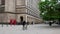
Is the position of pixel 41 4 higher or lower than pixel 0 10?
higher

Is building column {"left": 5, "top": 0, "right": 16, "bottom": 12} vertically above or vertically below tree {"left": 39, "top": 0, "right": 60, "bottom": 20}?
below

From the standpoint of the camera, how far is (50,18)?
133 feet

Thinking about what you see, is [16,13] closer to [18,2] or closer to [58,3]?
[18,2]

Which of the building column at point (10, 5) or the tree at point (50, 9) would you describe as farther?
the building column at point (10, 5)

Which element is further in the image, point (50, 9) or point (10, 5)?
point (10, 5)

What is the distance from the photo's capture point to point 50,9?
40.8 meters

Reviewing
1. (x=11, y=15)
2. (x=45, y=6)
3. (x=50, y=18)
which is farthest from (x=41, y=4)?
(x=11, y=15)

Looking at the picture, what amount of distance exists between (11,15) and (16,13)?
4.78 meters

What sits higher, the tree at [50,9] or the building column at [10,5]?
the tree at [50,9]

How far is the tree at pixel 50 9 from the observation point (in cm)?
3981

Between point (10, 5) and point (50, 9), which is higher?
point (50, 9)

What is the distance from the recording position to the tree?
131 ft

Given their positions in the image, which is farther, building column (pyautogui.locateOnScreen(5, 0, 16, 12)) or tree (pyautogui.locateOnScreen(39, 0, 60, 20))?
building column (pyautogui.locateOnScreen(5, 0, 16, 12))

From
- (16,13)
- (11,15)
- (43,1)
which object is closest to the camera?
(43,1)
